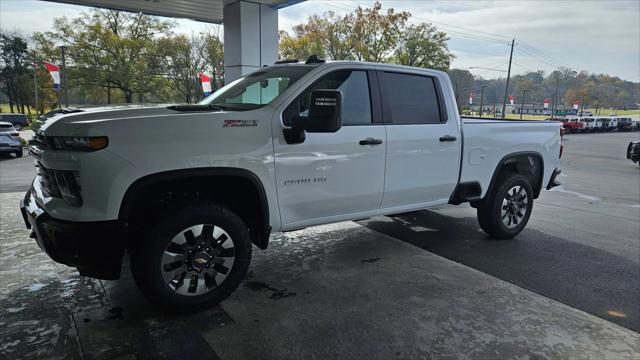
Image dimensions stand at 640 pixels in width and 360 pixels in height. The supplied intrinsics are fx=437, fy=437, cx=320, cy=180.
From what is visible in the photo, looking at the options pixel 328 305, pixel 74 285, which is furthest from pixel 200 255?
pixel 74 285

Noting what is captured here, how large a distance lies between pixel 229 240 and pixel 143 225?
636 millimetres

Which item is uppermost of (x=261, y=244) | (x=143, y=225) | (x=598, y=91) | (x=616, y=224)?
(x=598, y=91)

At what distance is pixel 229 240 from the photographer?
11.1 feet

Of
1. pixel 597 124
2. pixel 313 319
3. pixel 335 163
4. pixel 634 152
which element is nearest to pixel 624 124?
pixel 597 124

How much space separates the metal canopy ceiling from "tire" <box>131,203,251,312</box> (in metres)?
8.21

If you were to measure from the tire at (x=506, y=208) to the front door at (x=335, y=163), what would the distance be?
1.82 meters

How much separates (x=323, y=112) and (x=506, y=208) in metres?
3.27

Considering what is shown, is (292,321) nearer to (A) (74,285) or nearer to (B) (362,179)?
(B) (362,179)

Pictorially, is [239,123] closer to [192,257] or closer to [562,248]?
[192,257]

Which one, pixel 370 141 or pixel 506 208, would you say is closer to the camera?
pixel 370 141

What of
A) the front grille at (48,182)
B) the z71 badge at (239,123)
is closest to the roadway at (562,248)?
the z71 badge at (239,123)

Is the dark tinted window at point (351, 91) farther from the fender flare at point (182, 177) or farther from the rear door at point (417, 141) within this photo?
the fender flare at point (182, 177)

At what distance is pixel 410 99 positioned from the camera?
15.0 ft

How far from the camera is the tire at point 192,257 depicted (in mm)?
3088
